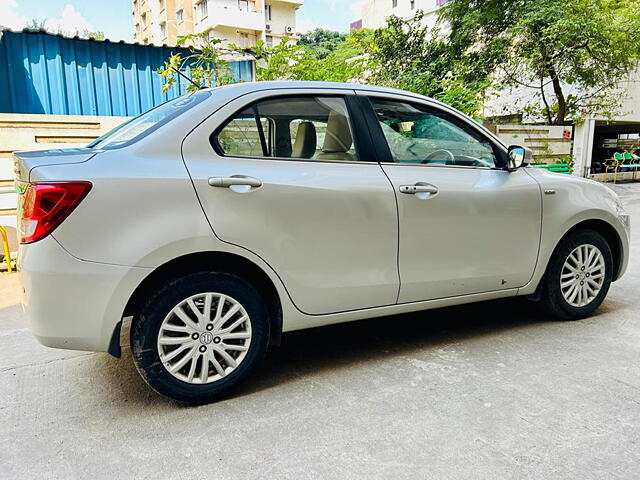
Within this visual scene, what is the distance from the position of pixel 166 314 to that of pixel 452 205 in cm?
184

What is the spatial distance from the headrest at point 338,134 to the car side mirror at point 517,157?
121cm

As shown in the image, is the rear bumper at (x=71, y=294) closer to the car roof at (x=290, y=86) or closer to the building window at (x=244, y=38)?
the car roof at (x=290, y=86)

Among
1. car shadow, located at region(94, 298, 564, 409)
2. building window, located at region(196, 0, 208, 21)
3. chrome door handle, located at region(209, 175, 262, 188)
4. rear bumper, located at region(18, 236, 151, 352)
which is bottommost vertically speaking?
car shadow, located at region(94, 298, 564, 409)

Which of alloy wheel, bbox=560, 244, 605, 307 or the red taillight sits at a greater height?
the red taillight

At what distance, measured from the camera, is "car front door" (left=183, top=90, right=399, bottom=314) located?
2564 millimetres

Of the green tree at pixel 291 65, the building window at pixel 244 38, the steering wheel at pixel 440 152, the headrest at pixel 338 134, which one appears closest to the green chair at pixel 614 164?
the green tree at pixel 291 65

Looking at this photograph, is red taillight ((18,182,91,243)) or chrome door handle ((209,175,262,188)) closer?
red taillight ((18,182,91,243))

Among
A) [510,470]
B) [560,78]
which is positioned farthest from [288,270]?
[560,78]

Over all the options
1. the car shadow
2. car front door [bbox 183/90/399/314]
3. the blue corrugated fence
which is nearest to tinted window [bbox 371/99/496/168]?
car front door [bbox 183/90/399/314]

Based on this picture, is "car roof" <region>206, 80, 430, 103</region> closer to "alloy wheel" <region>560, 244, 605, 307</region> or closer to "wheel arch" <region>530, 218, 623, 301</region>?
"wheel arch" <region>530, 218, 623, 301</region>

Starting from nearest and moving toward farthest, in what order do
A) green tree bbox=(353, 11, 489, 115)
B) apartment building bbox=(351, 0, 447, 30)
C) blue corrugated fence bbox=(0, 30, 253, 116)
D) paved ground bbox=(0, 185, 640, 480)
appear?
1. paved ground bbox=(0, 185, 640, 480)
2. blue corrugated fence bbox=(0, 30, 253, 116)
3. green tree bbox=(353, 11, 489, 115)
4. apartment building bbox=(351, 0, 447, 30)

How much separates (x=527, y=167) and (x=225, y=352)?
2.48 m

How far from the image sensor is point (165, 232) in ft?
7.87

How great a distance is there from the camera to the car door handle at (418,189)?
2990 millimetres
